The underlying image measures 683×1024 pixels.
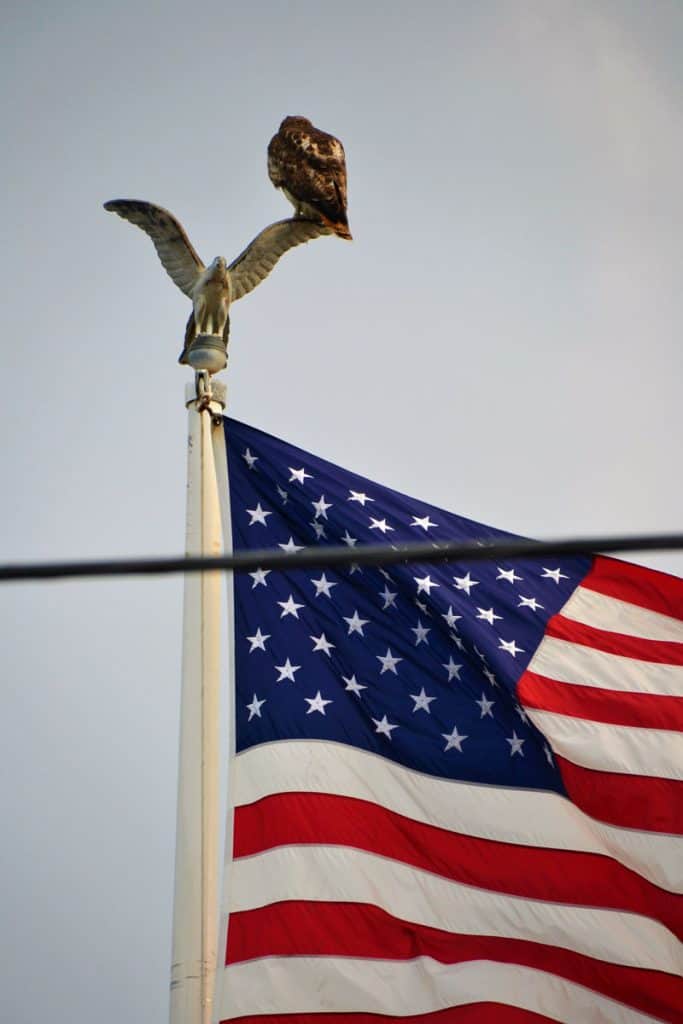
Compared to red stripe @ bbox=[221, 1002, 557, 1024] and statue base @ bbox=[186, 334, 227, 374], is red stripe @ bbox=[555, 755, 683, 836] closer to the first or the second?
red stripe @ bbox=[221, 1002, 557, 1024]

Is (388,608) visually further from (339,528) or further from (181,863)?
(181,863)

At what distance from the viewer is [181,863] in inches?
308

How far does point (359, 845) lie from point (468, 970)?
3.10ft

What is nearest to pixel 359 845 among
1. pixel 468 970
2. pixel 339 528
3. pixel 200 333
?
pixel 468 970

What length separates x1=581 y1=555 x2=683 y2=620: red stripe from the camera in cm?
913

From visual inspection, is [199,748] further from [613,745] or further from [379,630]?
[613,745]

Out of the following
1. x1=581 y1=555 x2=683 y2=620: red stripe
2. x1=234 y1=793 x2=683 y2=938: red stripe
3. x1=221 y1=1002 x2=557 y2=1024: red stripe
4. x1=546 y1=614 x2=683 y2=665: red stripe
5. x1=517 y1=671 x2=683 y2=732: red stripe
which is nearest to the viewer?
x1=221 y1=1002 x2=557 y2=1024: red stripe

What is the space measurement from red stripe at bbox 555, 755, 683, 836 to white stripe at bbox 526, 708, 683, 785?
0.04m

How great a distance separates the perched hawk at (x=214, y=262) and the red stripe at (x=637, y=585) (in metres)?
3.34

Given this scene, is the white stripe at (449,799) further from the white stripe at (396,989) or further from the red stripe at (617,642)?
the red stripe at (617,642)

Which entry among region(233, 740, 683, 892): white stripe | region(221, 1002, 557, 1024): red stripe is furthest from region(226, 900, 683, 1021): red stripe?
region(233, 740, 683, 892): white stripe

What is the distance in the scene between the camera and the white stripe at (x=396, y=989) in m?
7.15

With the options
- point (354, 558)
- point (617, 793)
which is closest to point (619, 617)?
point (617, 793)

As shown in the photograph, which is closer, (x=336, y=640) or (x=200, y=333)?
(x=336, y=640)
